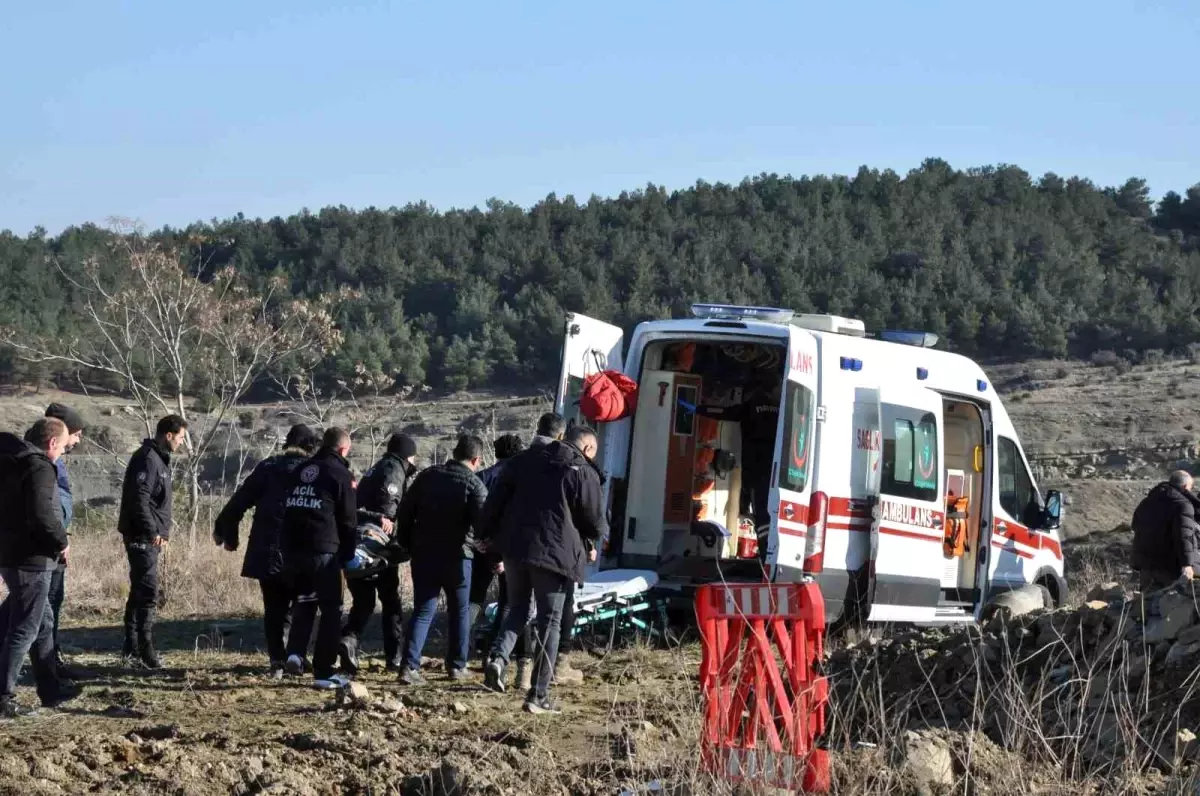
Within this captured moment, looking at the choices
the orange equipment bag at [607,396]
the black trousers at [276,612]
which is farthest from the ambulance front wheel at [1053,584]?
the black trousers at [276,612]

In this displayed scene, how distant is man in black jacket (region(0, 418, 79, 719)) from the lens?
8211mm

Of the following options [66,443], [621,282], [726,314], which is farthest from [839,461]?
[621,282]

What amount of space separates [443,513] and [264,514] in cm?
124

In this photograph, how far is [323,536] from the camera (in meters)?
9.52

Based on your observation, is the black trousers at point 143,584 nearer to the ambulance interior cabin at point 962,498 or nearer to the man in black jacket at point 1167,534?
the ambulance interior cabin at point 962,498

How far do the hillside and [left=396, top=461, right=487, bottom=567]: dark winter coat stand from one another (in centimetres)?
2634

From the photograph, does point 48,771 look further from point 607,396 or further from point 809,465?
point 809,465

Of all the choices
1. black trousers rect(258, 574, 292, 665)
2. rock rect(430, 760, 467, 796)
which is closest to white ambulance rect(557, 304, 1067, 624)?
black trousers rect(258, 574, 292, 665)

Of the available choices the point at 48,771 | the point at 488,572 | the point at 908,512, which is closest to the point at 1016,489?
the point at 908,512

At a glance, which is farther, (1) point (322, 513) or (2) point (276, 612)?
(2) point (276, 612)

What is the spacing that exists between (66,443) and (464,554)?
2.49 metres

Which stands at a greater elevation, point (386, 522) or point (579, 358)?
point (579, 358)

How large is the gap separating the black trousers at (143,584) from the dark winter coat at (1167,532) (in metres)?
7.88

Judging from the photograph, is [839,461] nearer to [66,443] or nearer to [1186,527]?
[1186,527]
